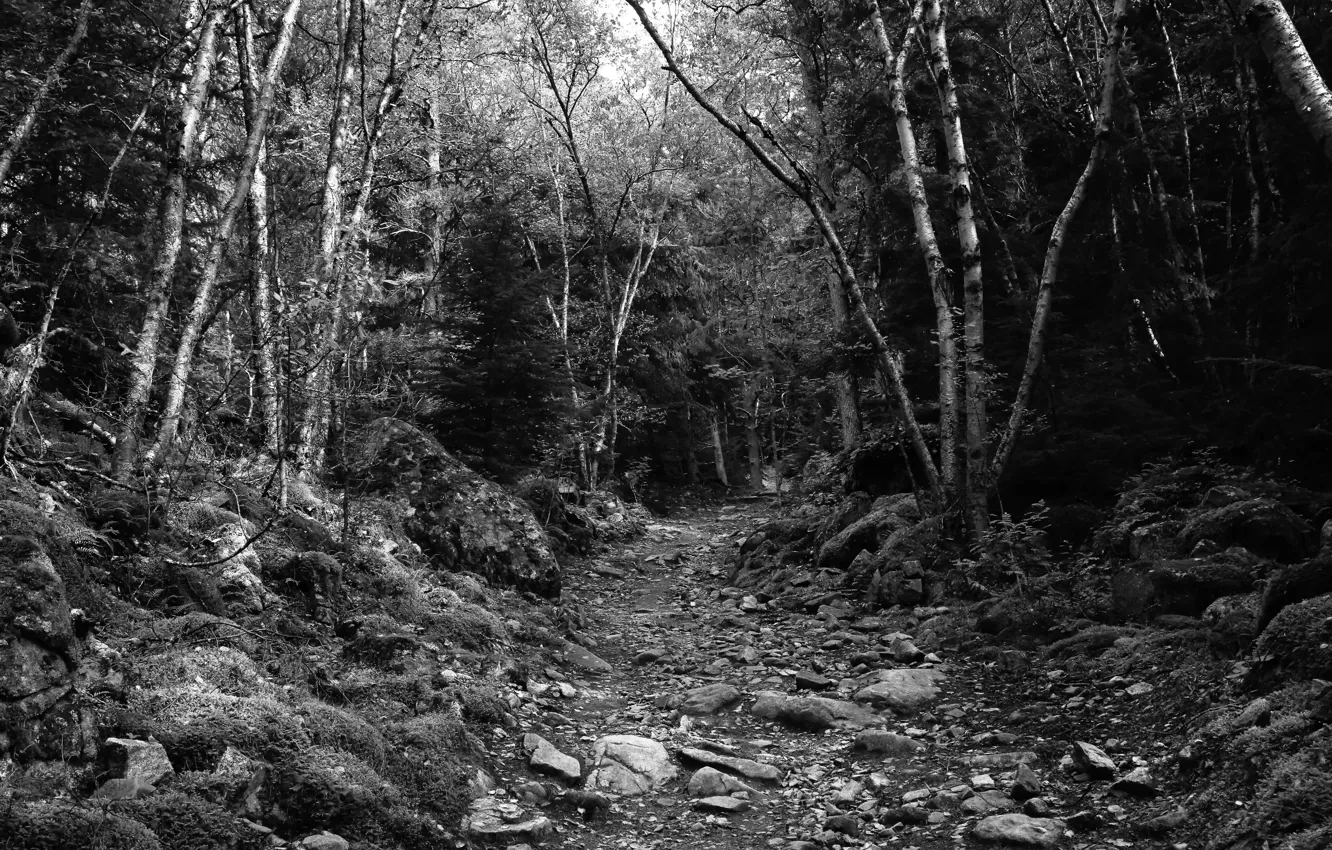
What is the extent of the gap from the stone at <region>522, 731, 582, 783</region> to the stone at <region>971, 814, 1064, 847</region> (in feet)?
8.46

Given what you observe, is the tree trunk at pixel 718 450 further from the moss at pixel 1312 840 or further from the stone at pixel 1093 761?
the moss at pixel 1312 840

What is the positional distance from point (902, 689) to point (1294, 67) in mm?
5489

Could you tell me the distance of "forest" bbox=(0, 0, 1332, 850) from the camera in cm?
412

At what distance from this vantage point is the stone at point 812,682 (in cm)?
697

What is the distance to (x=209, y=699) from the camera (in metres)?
4.05

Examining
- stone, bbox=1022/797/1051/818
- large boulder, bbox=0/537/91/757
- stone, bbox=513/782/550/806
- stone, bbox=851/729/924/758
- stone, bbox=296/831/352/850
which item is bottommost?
stone, bbox=851/729/924/758

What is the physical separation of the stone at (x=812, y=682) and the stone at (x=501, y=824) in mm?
3141

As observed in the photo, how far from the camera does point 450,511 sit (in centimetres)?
1022

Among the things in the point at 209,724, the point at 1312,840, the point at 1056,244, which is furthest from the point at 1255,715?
the point at 1056,244

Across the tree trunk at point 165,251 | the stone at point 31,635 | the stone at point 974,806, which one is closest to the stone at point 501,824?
the stone at point 31,635

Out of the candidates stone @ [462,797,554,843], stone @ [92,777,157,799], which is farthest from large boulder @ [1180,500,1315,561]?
stone @ [92,777,157,799]

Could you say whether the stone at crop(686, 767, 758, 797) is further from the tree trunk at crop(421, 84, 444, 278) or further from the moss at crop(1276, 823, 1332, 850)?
the tree trunk at crop(421, 84, 444, 278)

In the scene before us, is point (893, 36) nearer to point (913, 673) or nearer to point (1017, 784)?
point (913, 673)

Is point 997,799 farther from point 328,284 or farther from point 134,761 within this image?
point 328,284
